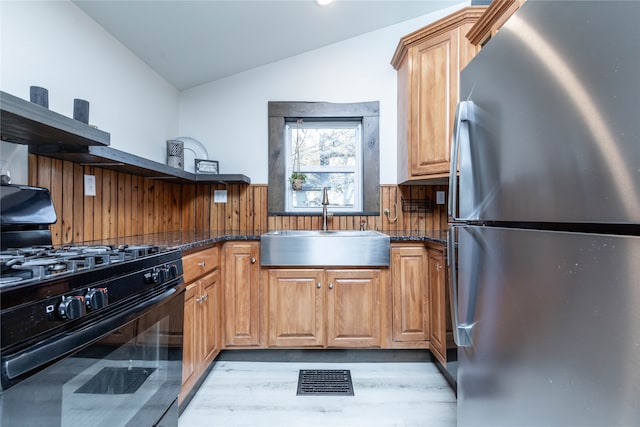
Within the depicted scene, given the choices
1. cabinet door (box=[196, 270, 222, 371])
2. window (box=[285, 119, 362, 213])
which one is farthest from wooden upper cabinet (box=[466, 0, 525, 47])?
cabinet door (box=[196, 270, 222, 371])

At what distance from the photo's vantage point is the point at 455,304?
1122 mm

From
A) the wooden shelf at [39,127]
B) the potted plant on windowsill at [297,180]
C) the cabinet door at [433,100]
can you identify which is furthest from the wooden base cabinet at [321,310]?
the wooden shelf at [39,127]

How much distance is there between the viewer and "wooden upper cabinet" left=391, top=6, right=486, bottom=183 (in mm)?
2133

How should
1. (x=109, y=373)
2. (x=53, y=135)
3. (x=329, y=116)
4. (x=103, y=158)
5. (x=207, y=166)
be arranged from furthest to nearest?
1. (x=329, y=116)
2. (x=207, y=166)
3. (x=103, y=158)
4. (x=53, y=135)
5. (x=109, y=373)

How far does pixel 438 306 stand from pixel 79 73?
2.48 m

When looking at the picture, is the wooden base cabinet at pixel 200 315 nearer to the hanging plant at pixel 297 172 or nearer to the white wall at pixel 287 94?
the hanging plant at pixel 297 172

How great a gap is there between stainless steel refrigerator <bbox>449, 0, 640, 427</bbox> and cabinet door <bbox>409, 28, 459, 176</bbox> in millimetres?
1223

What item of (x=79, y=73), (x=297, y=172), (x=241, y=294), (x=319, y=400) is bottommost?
(x=319, y=400)

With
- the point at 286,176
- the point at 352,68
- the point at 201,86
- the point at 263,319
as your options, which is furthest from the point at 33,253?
the point at 352,68

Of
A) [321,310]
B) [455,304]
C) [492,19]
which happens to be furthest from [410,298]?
[492,19]

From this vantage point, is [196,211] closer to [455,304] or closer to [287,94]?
[287,94]

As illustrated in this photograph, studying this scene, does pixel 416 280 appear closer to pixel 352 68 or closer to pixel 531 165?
pixel 531 165

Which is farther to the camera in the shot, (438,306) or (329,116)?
(329,116)

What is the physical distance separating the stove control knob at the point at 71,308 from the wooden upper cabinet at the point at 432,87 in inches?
82.4
